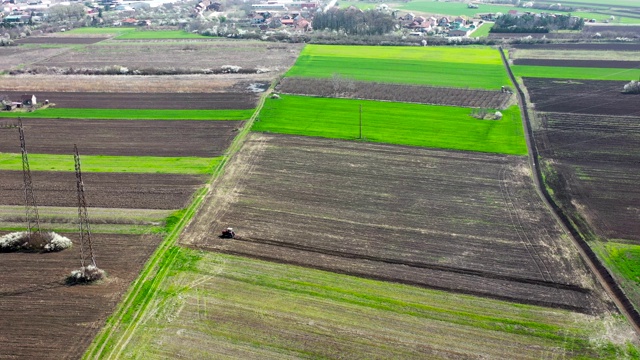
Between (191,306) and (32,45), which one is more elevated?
(32,45)

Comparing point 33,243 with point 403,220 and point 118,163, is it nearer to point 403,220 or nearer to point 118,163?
point 118,163

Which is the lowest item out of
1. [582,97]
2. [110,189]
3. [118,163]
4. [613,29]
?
[110,189]

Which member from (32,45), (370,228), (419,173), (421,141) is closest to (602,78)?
(421,141)

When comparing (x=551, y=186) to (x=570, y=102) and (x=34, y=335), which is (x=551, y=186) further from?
A: (x=34, y=335)

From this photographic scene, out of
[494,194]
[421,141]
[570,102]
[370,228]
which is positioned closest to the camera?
[370,228]

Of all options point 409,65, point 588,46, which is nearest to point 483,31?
point 588,46

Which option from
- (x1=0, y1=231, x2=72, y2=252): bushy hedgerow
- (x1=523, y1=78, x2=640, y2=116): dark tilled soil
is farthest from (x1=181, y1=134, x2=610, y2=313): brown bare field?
(x1=523, y1=78, x2=640, y2=116): dark tilled soil
